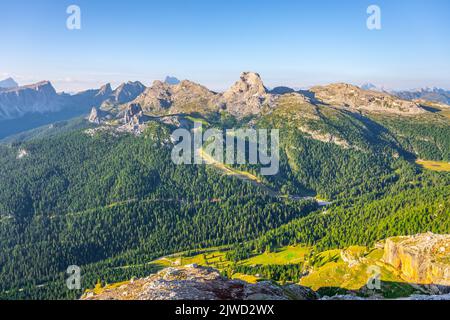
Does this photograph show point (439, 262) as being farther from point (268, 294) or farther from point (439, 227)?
point (439, 227)

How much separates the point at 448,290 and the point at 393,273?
2045cm

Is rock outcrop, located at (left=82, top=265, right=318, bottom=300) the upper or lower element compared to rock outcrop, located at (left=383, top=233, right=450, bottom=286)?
upper

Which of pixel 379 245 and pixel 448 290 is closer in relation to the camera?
pixel 448 290

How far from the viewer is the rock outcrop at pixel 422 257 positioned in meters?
83.9

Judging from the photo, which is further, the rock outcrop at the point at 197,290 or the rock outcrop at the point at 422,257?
the rock outcrop at the point at 422,257

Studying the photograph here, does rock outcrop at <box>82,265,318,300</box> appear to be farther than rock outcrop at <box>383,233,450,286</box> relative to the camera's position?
No

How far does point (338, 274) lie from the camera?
106 metres

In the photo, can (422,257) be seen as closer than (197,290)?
No

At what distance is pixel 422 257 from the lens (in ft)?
294

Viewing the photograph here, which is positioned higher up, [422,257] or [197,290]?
[197,290]

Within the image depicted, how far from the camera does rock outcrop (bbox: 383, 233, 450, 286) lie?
275ft
